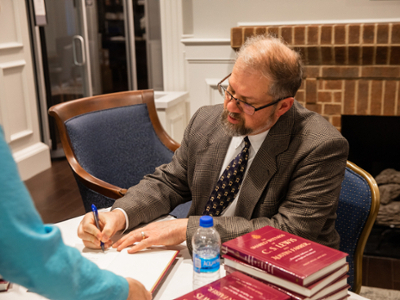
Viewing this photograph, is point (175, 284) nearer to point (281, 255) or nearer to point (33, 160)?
point (281, 255)

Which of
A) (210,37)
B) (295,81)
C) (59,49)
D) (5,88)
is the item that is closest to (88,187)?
(295,81)

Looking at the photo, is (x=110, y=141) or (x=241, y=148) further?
(x=110, y=141)

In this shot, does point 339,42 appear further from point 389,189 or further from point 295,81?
point 295,81

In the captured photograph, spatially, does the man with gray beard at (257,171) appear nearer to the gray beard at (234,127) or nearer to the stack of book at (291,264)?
the gray beard at (234,127)

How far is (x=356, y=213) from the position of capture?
1.45 meters

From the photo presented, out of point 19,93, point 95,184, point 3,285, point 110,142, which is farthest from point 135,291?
point 19,93

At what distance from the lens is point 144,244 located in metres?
1.21

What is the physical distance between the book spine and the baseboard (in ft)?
11.7

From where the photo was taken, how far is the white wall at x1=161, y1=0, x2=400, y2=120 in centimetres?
303

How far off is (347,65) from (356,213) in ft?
5.95

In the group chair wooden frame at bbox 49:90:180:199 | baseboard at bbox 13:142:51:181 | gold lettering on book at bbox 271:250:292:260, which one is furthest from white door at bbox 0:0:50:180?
gold lettering on book at bbox 271:250:292:260

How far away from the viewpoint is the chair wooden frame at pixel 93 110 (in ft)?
6.28

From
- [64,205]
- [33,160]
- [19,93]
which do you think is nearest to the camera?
[64,205]

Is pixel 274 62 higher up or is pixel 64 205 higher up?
pixel 274 62
